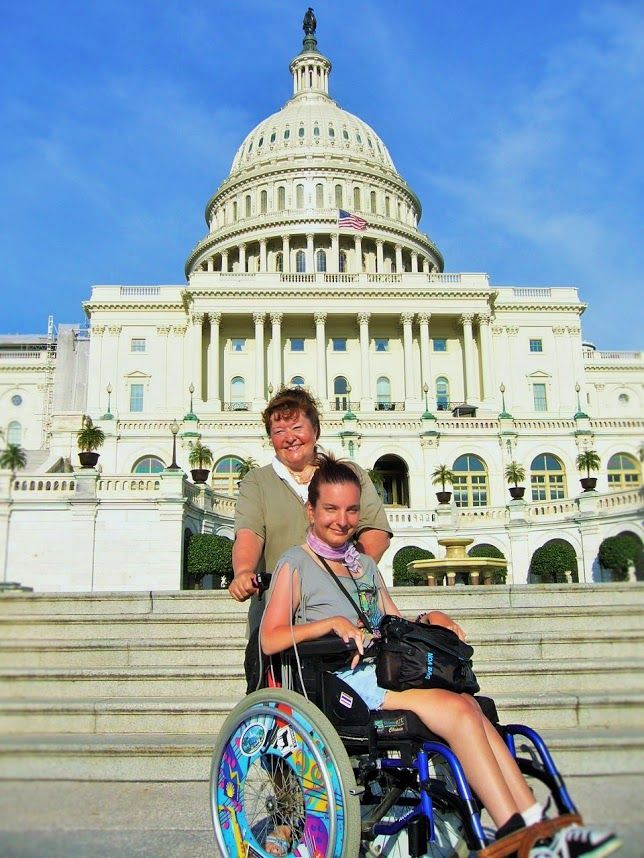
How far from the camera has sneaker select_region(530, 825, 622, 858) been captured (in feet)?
9.81

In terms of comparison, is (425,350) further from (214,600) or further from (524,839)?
(524,839)

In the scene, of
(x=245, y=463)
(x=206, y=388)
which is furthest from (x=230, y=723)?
(x=206, y=388)

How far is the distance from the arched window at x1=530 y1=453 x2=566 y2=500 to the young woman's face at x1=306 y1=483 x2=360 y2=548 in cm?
4382

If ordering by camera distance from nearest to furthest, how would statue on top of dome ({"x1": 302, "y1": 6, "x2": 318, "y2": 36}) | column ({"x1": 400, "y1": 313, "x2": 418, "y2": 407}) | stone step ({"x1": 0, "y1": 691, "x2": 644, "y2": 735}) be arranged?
stone step ({"x1": 0, "y1": 691, "x2": 644, "y2": 735})
column ({"x1": 400, "y1": 313, "x2": 418, "y2": 407})
statue on top of dome ({"x1": 302, "y1": 6, "x2": 318, "y2": 36})

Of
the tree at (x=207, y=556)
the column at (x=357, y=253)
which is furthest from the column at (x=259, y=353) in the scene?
the tree at (x=207, y=556)

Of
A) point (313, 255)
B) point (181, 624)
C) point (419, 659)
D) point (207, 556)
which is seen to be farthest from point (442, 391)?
point (419, 659)

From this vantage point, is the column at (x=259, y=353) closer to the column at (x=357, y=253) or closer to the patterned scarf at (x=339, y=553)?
the column at (x=357, y=253)

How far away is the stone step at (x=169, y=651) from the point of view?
764cm

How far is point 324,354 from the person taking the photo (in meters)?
67.3

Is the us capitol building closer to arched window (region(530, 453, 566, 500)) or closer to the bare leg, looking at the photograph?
arched window (region(530, 453, 566, 500))

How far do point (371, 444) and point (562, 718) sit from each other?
136ft

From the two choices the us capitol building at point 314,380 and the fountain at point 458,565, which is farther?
the us capitol building at point 314,380

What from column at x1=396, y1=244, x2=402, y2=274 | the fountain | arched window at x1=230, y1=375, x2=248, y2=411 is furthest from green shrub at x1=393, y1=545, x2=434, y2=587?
column at x1=396, y1=244, x2=402, y2=274

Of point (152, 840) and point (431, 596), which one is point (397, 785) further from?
point (431, 596)
